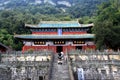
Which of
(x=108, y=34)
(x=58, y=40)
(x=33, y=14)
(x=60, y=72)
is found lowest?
(x=33, y=14)

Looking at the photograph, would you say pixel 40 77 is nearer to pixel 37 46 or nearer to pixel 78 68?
pixel 78 68

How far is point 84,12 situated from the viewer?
117875mm

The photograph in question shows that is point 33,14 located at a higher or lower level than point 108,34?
lower

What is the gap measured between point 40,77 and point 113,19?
57.9ft

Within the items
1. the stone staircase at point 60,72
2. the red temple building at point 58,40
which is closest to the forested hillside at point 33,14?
the red temple building at point 58,40

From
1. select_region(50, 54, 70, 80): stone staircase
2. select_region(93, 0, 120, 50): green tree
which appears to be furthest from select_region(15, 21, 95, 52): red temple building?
select_region(50, 54, 70, 80): stone staircase

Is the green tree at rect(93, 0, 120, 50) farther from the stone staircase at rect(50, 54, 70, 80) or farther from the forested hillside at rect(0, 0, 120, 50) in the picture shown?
the stone staircase at rect(50, 54, 70, 80)

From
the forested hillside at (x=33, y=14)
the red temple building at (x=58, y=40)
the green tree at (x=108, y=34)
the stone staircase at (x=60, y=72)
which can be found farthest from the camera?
the forested hillside at (x=33, y=14)

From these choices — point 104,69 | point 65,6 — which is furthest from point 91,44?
point 65,6

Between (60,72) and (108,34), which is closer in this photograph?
(60,72)

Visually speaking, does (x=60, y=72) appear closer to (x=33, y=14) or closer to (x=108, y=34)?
(x=108, y=34)

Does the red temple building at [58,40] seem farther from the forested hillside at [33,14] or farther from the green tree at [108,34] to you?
the green tree at [108,34]

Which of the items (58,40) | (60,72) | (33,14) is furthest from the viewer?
(33,14)

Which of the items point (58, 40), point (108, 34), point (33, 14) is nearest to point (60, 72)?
point (108, 34)
